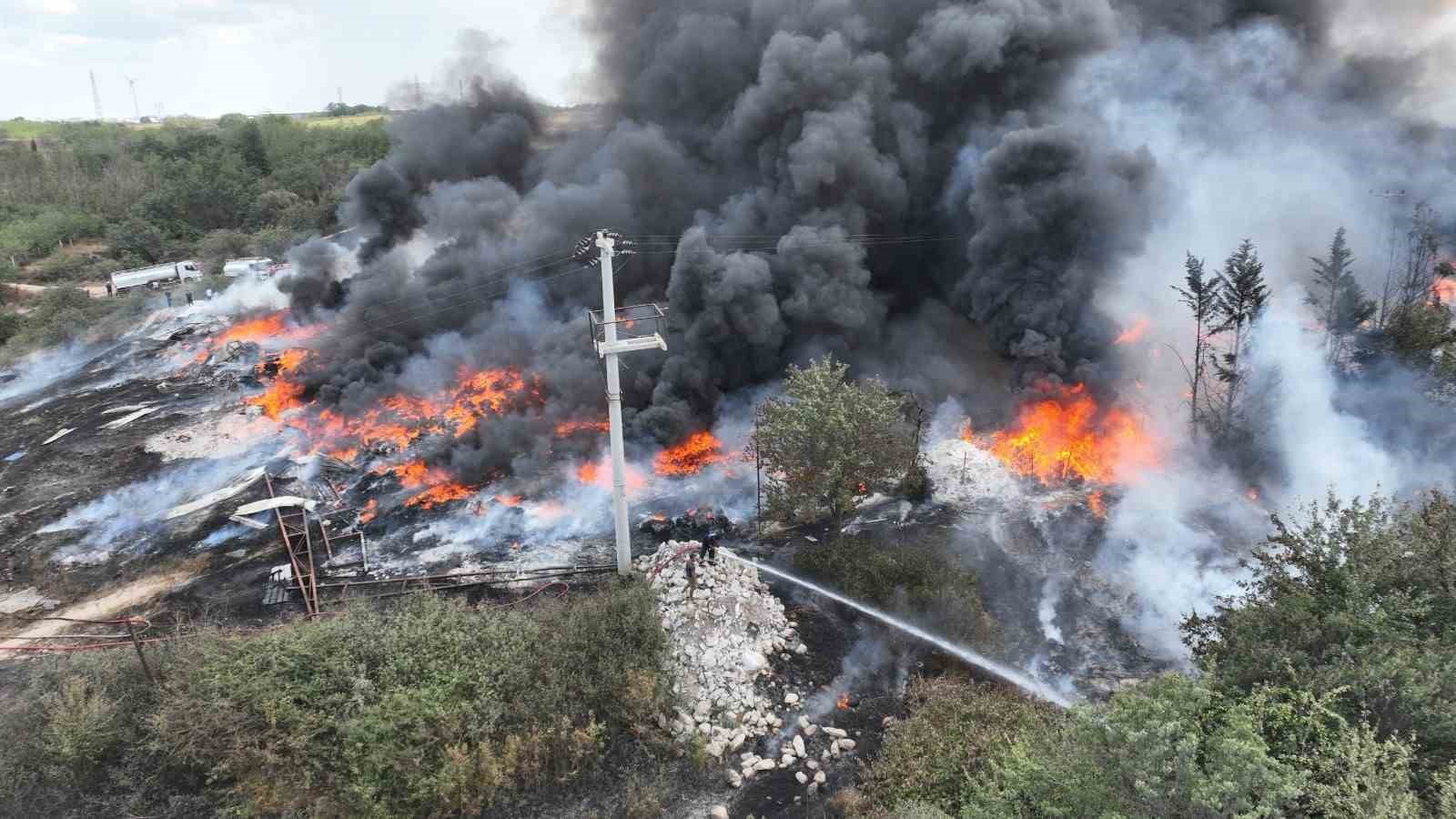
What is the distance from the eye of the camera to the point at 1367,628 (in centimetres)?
1047

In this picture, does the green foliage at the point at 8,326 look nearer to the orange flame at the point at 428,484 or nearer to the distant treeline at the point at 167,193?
the distant treeline at the point at 167,193

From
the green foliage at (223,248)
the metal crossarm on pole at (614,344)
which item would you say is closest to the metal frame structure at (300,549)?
the metal crossarm on pole at (614,344)

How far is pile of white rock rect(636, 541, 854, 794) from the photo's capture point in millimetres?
13992

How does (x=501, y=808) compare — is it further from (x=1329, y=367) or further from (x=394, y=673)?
(x=1329, y=367)

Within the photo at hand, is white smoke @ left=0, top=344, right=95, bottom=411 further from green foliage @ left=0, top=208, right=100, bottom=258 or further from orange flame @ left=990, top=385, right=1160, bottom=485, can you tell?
orange flame @ left=990, top=385, right=1160, bottom=485

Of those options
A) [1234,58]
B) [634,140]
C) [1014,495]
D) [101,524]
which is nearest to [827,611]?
[1014,495]

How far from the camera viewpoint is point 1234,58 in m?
34.2

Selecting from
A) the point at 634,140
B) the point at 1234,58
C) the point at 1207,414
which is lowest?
the point at 1207,414

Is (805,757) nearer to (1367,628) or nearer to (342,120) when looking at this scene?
(1367,628)

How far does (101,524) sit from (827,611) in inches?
838

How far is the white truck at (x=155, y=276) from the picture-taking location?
45.2 metres

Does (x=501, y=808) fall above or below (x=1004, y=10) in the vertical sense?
below

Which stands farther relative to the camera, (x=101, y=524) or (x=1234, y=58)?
(x=1234, y=58)

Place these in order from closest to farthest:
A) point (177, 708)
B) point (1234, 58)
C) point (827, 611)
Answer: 1. point (177, 708)
2. point (827, 611)
3. point (1234, 58)
